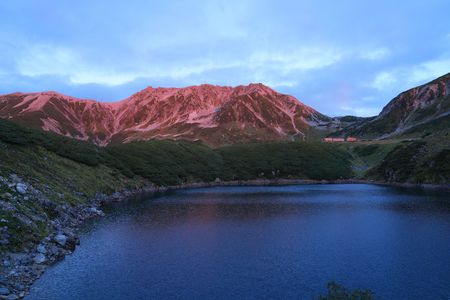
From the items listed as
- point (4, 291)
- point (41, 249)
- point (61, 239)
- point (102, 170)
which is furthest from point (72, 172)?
point (4, 291)

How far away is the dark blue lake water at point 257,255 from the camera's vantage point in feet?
119

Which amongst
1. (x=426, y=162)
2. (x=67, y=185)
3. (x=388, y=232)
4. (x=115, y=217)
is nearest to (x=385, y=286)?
(x=388, y=232)

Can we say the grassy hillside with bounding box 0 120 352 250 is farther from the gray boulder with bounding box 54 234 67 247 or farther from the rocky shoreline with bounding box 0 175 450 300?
the gray boulder with bounding box 54 234 67 247

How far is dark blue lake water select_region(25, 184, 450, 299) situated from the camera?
36.2 metres

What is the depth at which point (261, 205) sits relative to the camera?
327 ft

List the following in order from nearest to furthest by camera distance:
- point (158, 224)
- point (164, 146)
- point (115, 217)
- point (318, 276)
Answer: point (318, 276), point (158, 224), point (115, 217), point (164, 146)

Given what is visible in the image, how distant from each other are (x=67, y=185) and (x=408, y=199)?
8957 centimetres

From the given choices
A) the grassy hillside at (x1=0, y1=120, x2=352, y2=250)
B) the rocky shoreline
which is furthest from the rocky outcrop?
the grassy hillside at (x1=0, y1=120, x2=352, y2=250)

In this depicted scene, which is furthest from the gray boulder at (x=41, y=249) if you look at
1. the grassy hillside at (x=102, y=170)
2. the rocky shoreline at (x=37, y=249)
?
the grassy hillside at (x=102, y=170)

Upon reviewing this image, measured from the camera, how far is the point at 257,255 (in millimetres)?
48781

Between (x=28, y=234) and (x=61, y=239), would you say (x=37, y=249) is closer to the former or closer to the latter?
(x=28, y=234)

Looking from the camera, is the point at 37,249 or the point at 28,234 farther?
the point at 28,234

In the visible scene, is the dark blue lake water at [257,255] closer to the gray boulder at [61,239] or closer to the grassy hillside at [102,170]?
the gray boulder at [61,239]

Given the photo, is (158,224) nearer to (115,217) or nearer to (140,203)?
(115,217)
